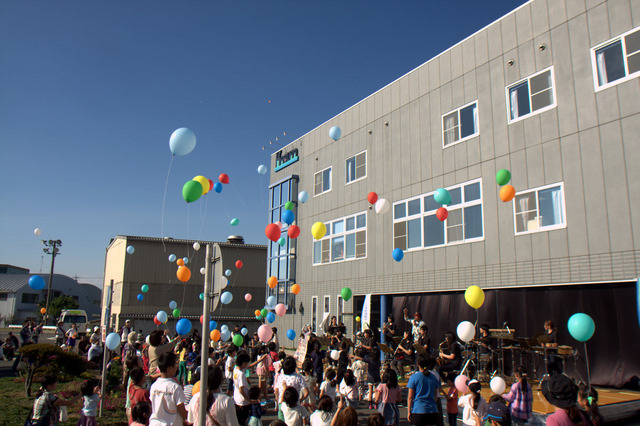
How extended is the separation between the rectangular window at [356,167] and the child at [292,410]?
613 inches

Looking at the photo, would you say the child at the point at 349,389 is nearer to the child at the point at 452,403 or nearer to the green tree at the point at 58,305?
the child at the point at 452,403

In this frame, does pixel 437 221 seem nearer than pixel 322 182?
Yes

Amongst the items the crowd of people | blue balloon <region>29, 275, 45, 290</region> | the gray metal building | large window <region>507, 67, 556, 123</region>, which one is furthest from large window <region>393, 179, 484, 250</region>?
blue balloon <region>29, 275, 45, 290</region>

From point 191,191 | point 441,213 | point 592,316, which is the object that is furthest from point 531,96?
point 191,191

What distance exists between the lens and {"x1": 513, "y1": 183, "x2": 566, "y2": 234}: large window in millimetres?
13172

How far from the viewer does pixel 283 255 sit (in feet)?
88.8

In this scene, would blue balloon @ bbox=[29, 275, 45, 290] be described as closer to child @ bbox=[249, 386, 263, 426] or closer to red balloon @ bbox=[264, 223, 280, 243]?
red balloon @ bbox=[264, 223, 280, 243]

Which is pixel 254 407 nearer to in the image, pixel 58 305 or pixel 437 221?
pixel 437 221

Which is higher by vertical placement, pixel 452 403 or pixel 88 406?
pixel 88 406

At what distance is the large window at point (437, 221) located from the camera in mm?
15656

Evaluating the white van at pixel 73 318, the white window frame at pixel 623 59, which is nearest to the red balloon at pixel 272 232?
the white window frame at pixel 623 59

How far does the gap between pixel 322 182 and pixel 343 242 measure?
13.0 ft

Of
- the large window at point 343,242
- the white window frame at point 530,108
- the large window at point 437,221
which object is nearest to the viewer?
the white window frame at point 530,108

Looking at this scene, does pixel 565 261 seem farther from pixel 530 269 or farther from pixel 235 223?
pixel 235 223
